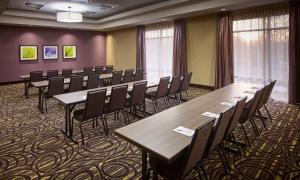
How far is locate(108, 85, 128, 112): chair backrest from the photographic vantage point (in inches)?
156

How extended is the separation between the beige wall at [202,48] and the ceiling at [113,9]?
696mm

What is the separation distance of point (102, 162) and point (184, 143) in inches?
59.4

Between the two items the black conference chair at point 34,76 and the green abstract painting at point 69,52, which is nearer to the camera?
the black conference chair at point 34,76

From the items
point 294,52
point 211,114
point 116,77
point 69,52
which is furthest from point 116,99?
point 69,52

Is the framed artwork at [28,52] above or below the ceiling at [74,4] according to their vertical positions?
below

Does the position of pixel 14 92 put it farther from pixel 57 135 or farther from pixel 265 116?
pixel 265 116

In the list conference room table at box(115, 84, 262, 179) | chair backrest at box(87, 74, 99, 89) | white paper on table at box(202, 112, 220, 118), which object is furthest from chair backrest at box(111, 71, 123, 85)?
white paper on table at box(202, 112, 220, 118)

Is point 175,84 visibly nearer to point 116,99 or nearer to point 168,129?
point 116,99

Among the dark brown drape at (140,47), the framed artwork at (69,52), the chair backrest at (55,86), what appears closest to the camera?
the chair backrest at (55,86)

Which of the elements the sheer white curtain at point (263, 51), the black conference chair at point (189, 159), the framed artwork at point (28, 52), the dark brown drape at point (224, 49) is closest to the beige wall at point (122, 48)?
the framed artwork at point (28, 52)

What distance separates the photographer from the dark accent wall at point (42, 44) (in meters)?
9.80

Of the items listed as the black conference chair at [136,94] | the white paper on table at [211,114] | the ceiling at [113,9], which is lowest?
the white paper on table at [211,114]

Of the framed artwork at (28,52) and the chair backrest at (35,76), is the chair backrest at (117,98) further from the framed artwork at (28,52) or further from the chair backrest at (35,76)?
the framed artwork at (28,52)

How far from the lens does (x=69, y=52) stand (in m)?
11.6
